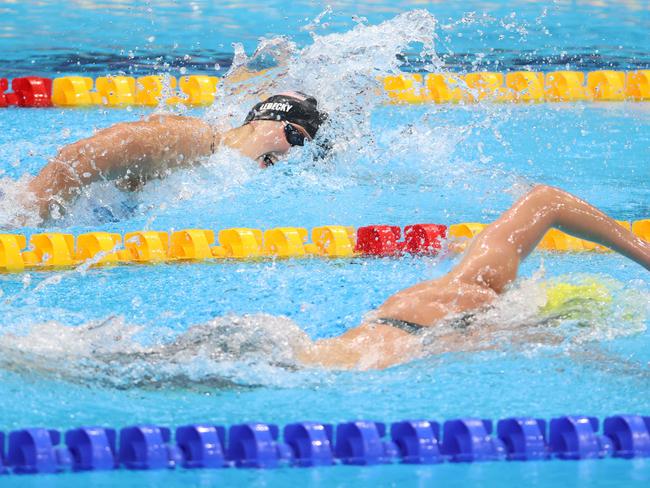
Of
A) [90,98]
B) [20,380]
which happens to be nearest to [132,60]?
[90,98]

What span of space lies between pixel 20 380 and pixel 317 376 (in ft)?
2.46

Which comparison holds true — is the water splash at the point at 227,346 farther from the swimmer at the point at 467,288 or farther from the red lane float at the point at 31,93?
the red lane float at the point at 31,93

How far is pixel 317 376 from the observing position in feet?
9.14

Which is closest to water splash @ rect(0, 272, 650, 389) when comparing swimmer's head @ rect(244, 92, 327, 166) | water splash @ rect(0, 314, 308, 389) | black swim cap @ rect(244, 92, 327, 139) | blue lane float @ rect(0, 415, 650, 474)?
water splash @ rect(0, 314, 308, 389)

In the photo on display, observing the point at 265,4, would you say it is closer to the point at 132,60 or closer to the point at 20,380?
the point at 132,60

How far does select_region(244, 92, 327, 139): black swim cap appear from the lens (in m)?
5.01

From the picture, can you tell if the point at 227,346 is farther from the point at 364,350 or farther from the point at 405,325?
the point at 405,325

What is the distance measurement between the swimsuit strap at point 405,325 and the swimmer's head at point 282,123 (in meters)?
2.09

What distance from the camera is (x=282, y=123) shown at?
4.98 metres

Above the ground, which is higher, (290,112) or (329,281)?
(290,112)

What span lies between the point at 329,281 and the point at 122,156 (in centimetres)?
95

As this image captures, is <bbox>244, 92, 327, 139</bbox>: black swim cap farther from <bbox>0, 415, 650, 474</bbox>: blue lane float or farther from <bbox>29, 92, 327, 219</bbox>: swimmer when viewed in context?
<bbox>0, 415, 650, 474</bbox>: blue lane float

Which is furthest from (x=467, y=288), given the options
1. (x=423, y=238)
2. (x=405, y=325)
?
(x=423, y=238)

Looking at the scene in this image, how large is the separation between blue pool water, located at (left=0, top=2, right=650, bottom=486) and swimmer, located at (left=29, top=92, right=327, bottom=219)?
3.6 inches
